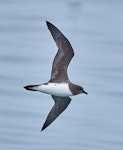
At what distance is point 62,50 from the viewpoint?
34.3ft

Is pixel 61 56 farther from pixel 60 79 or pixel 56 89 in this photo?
pixel 56 89

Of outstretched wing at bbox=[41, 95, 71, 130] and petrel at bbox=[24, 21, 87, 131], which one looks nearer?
petrel at bbox=[24, 21, 87, 131]

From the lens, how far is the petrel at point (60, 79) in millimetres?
9883

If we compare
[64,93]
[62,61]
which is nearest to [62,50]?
[62,61]

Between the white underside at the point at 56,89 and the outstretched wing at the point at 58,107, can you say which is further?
the outstretched wing at the point at 58,107

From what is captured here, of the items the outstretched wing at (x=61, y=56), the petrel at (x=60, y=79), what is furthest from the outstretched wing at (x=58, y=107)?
the outstretched wing at (x=61, y=56)

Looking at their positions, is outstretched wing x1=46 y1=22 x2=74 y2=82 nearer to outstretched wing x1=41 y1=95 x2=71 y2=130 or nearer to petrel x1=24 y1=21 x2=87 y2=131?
petrel x1=24 y1=21 x2=87 y2=131

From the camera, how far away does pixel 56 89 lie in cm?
980

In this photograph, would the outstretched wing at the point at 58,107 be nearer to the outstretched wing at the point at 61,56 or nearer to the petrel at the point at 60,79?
the petrel at the point at 60,79

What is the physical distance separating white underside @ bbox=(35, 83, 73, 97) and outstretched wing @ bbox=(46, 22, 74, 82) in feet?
1.06

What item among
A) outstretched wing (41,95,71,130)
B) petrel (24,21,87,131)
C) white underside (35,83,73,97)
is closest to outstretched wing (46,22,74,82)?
petrel (24,21,87,131)

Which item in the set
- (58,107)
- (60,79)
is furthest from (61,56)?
(58,107)

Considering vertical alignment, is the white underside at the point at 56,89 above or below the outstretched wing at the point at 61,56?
below

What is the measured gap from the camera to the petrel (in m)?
9.88
